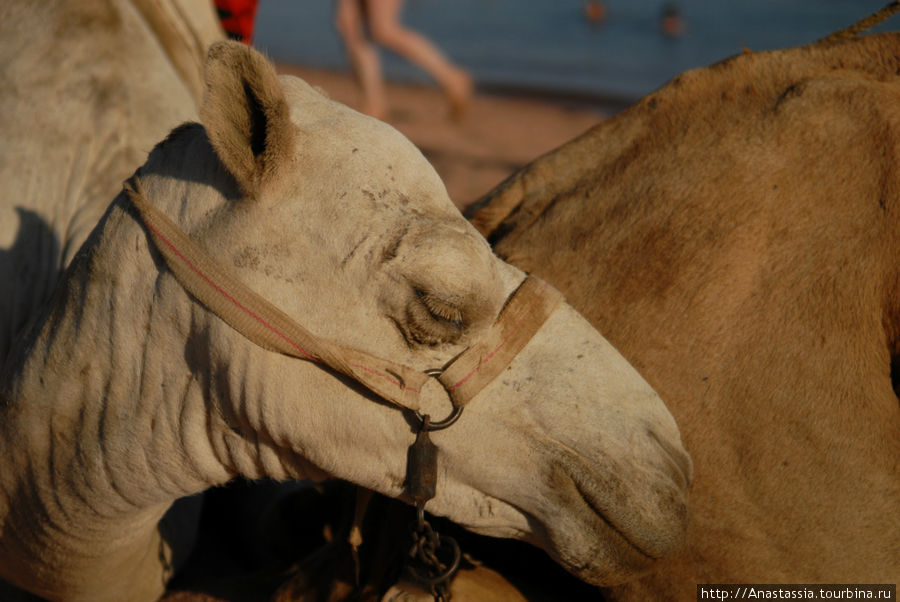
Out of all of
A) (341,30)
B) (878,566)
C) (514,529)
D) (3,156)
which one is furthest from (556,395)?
(341,30)

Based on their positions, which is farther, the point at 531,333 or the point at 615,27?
the point at 615,27

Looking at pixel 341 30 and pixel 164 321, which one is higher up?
pixel 341 30

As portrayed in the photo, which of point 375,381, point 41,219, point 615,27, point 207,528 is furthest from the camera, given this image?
point 615,27

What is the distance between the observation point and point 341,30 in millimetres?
9617

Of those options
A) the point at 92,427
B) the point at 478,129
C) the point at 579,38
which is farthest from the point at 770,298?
the point at 579,38

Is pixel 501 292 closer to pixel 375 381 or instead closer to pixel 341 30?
pixel 375 381

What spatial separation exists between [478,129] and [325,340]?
10.8m

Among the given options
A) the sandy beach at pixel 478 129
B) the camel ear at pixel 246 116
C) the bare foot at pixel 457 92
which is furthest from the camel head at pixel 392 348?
the bare foot at pixel 457 92

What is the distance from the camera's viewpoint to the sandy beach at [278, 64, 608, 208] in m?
9.59

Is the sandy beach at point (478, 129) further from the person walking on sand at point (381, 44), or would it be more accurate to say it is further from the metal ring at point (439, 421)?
the metal ring at point (439, 421)

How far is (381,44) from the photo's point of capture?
28.0ft

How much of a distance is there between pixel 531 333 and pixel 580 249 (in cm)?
56

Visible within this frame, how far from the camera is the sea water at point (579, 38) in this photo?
1555cm

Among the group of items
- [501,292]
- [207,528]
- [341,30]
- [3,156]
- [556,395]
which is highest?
[341,30]
